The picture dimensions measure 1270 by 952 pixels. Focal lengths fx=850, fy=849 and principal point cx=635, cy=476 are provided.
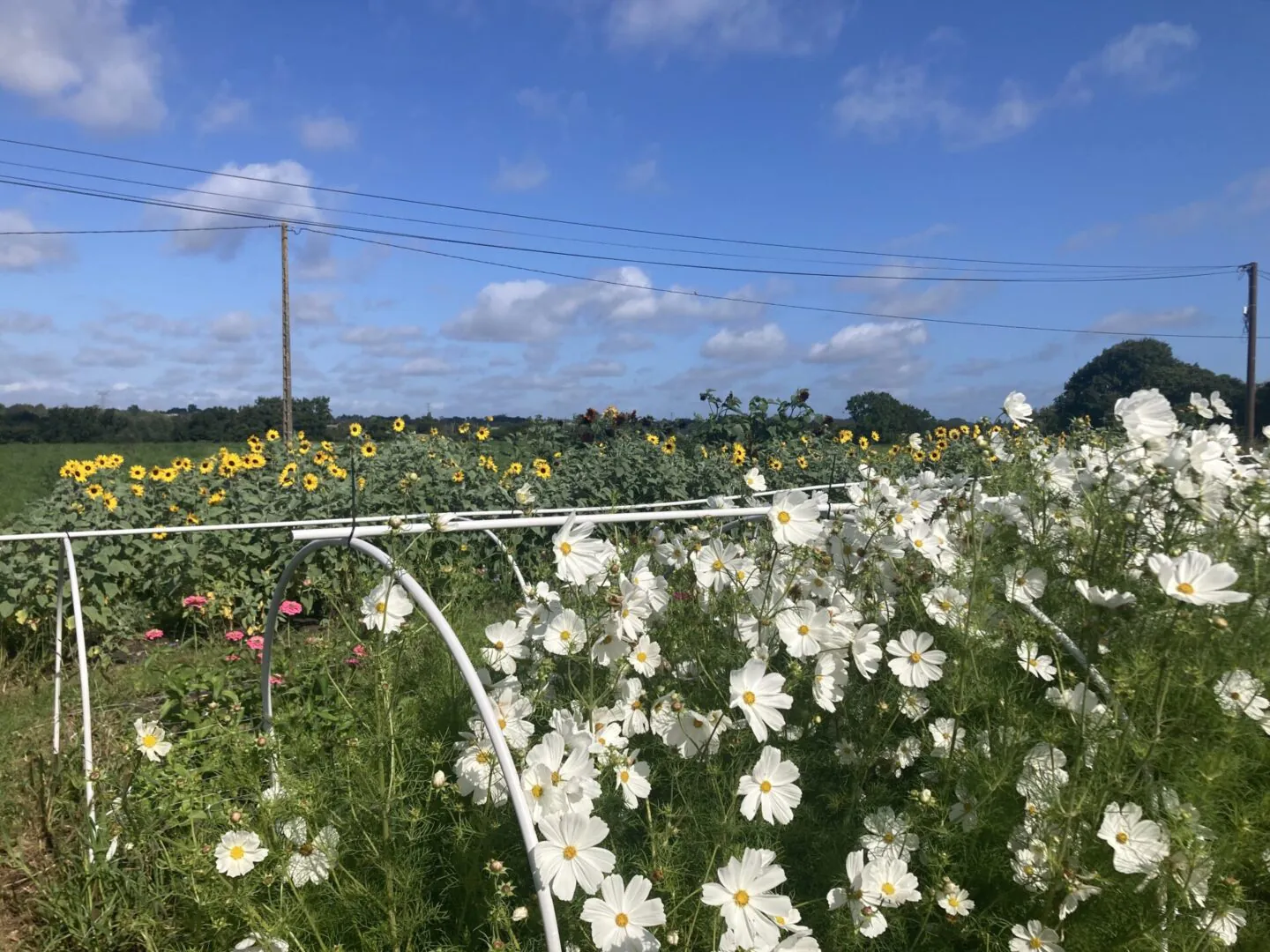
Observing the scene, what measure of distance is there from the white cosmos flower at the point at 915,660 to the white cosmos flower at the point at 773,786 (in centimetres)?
45

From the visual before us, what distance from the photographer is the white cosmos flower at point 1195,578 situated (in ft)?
4.92

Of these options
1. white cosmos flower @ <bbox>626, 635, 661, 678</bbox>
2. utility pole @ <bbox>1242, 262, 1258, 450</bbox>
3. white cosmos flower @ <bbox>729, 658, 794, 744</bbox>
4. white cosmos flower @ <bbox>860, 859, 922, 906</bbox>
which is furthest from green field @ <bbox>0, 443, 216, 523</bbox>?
utility pole @ <bbox>1242, 262, 1258, 450</bbox>

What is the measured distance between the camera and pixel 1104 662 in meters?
2.00

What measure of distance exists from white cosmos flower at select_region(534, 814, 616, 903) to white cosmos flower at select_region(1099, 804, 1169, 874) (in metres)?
0.95

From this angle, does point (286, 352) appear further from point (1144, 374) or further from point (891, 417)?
point (1144, 374)

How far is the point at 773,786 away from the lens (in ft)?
5.68

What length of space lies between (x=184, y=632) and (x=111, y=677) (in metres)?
0.63

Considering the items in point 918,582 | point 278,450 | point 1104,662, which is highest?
point 278,450

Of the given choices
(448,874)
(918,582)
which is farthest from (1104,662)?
(448,874)

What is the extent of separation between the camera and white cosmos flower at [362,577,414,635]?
184 centimetres

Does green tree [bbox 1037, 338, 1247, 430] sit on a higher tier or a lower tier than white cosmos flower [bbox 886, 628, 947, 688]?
higher

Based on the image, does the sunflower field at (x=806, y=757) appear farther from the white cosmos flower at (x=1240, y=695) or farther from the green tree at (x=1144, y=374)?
the green tree at (x=1144, y=374)

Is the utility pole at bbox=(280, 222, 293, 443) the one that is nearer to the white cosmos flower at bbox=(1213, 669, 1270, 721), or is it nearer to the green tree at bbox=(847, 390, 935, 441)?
the green tree at bbox=(847, 390, 935, 441)

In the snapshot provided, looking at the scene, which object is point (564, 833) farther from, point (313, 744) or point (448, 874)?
point (313, 744)
